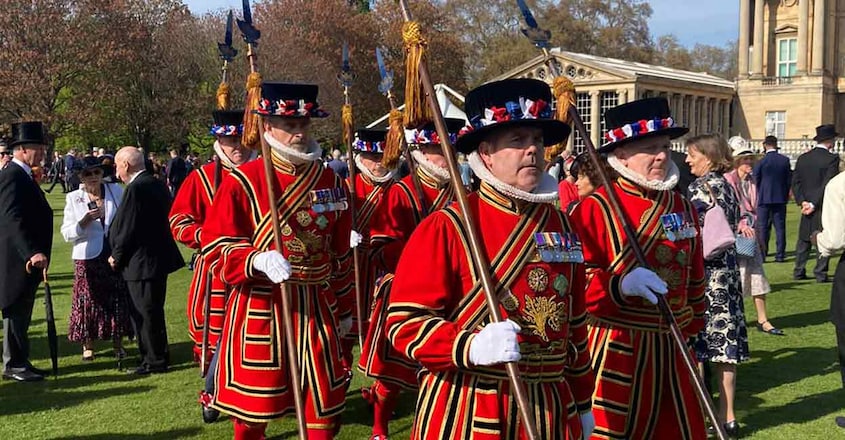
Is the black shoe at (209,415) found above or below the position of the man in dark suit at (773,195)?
below

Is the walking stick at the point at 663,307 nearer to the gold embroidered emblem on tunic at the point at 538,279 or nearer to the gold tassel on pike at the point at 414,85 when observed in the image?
the gold tassel on pike at the point at 414,85

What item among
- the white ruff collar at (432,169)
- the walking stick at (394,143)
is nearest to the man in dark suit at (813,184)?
the white ruff collar at (432,169)

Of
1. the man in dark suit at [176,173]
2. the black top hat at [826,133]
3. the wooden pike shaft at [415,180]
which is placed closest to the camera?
the wooden pike shaft at [415,180]

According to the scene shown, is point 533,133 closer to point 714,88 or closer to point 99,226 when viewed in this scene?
point 99,226

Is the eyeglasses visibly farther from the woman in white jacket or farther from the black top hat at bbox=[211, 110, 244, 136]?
the black top hat at bbox=[211, 110, 244, 136]

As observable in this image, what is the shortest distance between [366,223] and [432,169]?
809 mm

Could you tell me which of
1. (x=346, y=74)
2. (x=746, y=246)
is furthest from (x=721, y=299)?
(x=346, y=74)

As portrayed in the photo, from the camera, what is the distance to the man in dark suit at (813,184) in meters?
12.9

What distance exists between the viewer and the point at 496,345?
288 centimetres

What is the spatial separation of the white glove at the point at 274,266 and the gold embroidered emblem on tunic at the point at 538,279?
61.4 inches

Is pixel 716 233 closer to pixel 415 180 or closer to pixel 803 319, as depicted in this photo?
pixel 415 180

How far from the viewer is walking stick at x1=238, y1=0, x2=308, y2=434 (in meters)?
4.37

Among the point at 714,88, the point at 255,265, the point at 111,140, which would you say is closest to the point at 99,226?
the point at 255,265

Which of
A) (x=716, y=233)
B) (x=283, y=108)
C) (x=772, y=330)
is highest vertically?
(x=283, y=108)
